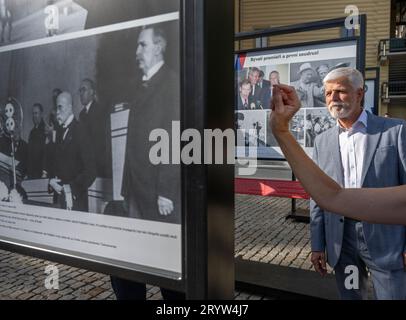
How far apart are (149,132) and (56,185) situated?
42 cm

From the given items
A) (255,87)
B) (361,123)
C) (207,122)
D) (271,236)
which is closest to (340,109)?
(361,123)

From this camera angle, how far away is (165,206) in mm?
982

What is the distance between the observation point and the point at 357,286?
2.38 m

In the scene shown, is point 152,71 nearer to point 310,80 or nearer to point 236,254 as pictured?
point 310,80

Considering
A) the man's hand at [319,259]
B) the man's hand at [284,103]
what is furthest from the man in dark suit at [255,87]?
the man's hand at [284,103]

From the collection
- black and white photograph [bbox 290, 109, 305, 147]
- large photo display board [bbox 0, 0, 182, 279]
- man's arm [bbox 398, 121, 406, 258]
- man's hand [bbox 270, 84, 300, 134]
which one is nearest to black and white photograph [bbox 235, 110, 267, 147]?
black and white photograph [bbox 290, 109, 305, 147]

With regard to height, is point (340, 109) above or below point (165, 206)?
above

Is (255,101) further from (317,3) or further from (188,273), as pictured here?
(317,3)

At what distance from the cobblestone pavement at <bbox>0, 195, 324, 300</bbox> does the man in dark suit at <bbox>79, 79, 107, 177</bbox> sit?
9.13 ft

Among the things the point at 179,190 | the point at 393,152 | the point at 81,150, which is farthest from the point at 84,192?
the point at 393,152

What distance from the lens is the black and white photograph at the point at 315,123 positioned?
13.6 feet

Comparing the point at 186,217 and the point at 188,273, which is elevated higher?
the point at 186,217

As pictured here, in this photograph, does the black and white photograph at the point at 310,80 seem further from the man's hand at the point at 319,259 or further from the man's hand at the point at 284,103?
the man's hand at the point at 284,103

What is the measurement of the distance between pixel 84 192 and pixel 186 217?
14.8 inches
